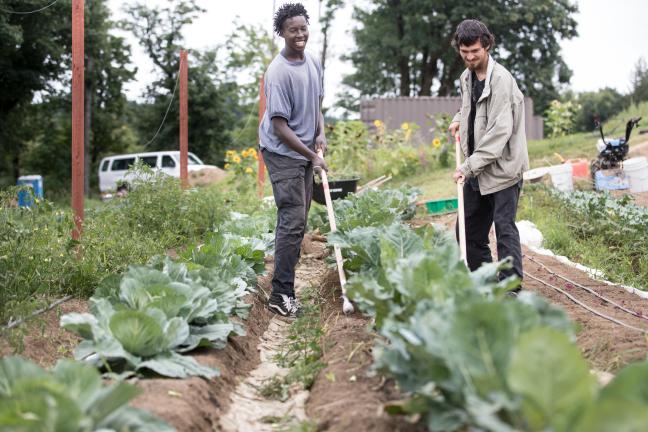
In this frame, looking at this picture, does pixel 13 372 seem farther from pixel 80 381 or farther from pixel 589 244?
pixel 589 244

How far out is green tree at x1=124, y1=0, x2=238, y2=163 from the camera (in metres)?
31.3

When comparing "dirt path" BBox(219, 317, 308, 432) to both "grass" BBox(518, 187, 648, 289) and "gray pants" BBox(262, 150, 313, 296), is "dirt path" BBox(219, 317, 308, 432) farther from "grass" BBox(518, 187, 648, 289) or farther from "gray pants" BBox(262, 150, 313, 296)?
"grass" BBox(518, 187, 648, 289)

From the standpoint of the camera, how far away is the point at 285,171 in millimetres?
4906

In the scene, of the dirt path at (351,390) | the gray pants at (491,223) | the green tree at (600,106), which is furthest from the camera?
the green tree at (600,106)

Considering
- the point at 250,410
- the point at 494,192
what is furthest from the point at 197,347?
the point at 494,192

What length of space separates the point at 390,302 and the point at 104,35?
2747 cm

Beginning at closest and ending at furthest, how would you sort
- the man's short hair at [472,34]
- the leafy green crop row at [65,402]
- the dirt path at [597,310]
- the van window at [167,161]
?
the leafy green crop row at [65,402]
the dirt path at [597,310]
the man's short hair at [472,34]
the van window at [167,161]

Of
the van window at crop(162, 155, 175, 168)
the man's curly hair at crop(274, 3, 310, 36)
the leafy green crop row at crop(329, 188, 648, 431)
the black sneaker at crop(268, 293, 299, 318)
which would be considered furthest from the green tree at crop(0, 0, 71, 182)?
the leafy green crop row at crop(329, 188, 648, 431)

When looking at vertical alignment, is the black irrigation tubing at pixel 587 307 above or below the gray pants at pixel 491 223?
below

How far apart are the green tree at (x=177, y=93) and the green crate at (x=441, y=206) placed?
2287 cm

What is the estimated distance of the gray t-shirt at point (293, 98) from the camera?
4773 millimetres

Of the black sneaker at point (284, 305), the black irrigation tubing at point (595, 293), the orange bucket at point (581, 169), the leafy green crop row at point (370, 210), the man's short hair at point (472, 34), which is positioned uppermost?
the man's short hair at point (472, 34)

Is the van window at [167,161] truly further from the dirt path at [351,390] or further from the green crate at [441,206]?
the dirt path at [351,390]

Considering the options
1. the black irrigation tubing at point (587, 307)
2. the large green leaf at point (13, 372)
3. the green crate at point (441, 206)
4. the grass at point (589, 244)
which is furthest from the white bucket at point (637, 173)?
the large green leaf at point (13, 372)
